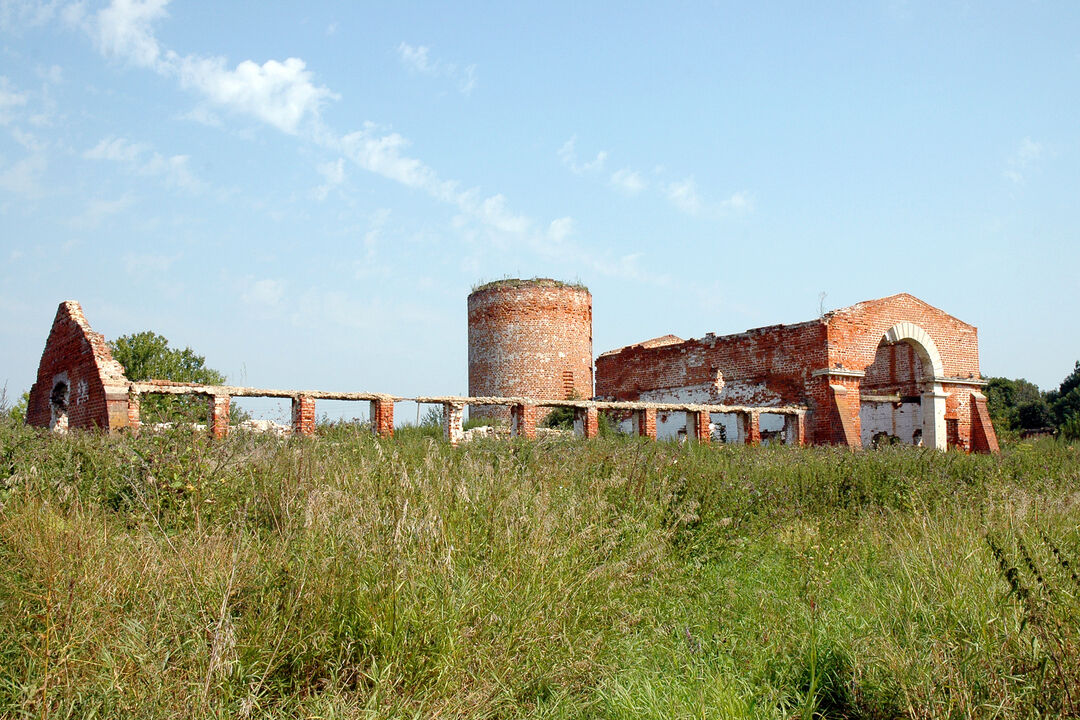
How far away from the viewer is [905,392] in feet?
76.9

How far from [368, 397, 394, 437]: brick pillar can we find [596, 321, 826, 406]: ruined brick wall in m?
10.1

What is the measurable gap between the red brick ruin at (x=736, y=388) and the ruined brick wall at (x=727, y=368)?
0.03 m

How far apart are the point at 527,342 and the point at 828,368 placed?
11178mm

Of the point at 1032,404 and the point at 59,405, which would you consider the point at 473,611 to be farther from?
the point at 1032,404

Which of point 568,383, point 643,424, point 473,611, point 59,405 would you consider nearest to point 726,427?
point 643,424

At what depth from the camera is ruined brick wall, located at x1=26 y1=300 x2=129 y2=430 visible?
1534 centimetres

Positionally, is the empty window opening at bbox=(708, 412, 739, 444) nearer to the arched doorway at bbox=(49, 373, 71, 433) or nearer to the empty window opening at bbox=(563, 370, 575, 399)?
the empty window opening at bbox=(563, 370, 575, 399)

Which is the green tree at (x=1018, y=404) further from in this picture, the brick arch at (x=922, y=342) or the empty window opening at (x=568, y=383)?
the empty window opening at (x=568, y=383)

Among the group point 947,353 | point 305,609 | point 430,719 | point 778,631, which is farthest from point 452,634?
point 947,353

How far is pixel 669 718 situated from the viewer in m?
→ 3.71

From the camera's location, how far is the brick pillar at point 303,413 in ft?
46.7

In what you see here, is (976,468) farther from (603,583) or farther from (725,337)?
(725,337)

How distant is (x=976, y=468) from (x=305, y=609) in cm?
998

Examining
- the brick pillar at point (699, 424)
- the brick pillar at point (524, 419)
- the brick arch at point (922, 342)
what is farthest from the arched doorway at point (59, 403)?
the brick arch at point (922, 342)
